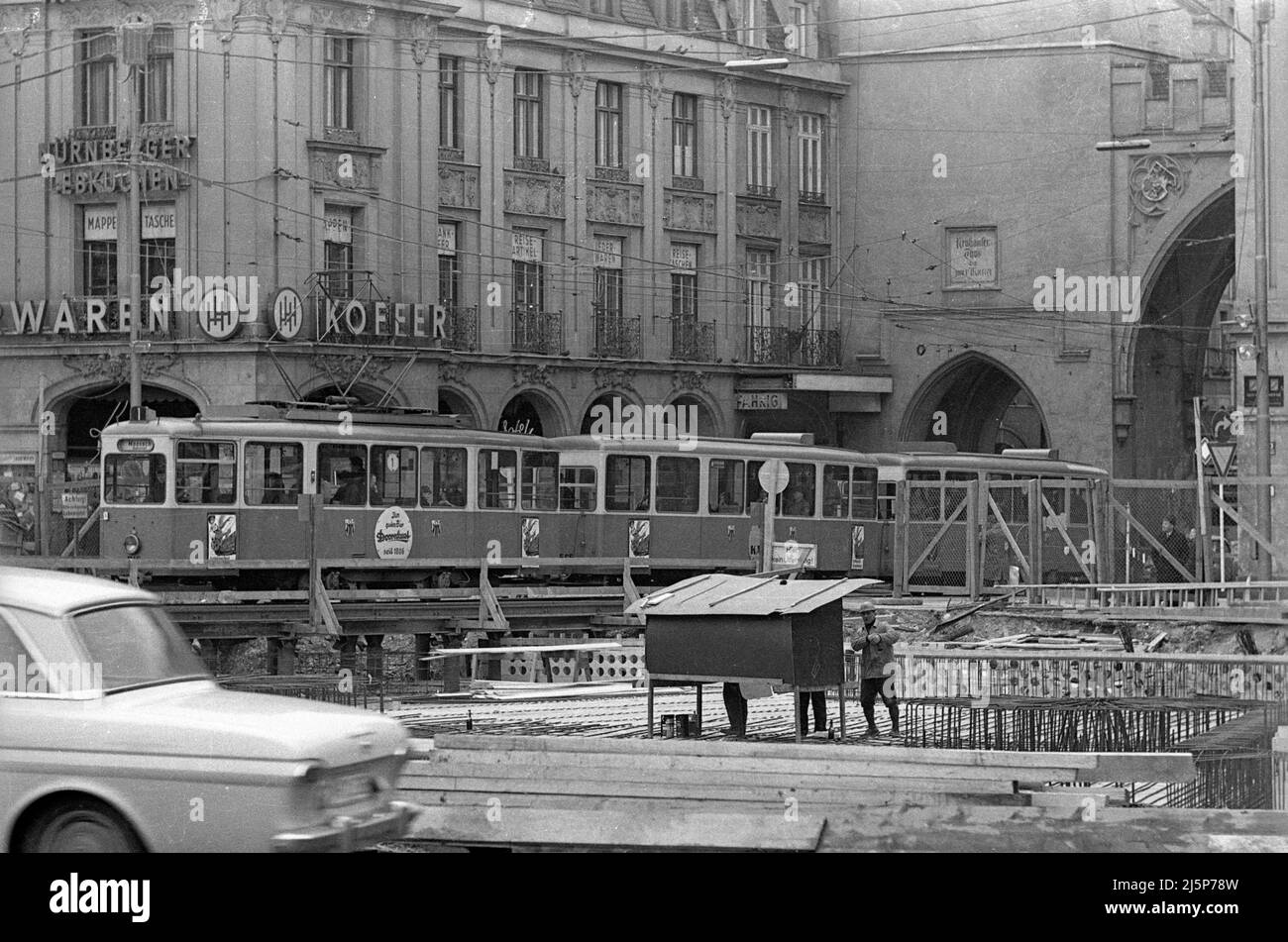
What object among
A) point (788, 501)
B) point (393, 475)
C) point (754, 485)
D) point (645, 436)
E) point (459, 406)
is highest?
A: point (459, 406)

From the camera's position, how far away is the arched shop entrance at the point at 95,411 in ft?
135

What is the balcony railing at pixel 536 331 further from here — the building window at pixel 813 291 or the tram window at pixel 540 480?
the tram window at pixel 540 480

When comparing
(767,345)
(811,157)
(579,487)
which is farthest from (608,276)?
(579,487)

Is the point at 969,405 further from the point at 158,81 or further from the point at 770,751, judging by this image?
the point at 770,751

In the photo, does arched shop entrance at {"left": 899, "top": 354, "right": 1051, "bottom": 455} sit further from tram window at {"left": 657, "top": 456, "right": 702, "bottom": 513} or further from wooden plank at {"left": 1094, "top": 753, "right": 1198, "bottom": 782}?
wooden plank at {"left": 1094, "top": 753, "right": 1198, "bottom": 782}

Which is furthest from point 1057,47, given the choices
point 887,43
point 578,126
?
point 578,126

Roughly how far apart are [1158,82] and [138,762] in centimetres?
4404

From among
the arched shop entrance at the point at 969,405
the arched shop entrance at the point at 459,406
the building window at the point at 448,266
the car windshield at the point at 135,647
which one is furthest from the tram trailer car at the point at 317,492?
the arched shop entrance at the point at 969,405

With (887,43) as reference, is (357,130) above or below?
below

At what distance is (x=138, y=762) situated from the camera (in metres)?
10.2

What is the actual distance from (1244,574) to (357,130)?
20316 mm

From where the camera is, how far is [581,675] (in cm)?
2766

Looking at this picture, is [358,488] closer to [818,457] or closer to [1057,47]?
[818,457]

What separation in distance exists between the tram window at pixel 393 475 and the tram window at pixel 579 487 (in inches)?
147
